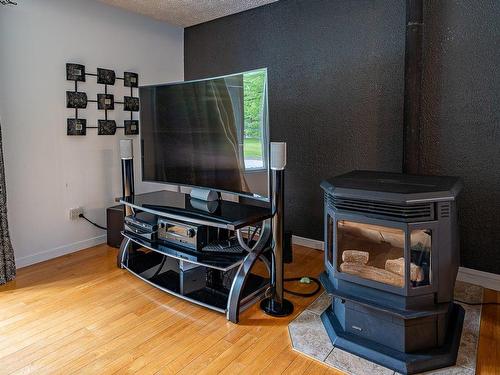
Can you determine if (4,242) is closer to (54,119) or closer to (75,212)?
(75,212)

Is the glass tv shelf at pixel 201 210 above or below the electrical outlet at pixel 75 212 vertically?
above

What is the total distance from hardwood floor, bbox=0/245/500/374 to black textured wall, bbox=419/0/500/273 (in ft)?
1.40

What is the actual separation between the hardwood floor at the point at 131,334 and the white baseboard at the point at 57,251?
0.26 metres

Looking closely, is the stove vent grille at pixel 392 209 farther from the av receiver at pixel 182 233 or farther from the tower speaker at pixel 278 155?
the av receiver at pixel 182 233

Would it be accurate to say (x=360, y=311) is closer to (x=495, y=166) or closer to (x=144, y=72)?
(x=495, y=166)

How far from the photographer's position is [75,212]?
3094 millimetres

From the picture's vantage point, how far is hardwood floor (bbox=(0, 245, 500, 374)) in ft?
5.43

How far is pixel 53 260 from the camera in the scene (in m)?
2.92

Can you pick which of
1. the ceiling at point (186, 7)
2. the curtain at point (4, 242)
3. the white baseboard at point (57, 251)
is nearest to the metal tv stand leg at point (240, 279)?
the curtain at point (4, 242)

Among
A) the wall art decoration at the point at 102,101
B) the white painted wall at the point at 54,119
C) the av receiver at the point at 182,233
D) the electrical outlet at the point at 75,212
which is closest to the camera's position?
the av receiver at the point at 182,233

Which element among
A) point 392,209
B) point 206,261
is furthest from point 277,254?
point 392,209

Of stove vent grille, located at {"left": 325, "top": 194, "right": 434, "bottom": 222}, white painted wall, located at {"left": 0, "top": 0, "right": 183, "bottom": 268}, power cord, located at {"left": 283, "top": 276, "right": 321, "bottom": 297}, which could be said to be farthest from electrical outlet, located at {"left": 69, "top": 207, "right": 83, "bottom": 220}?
stove vent grille, located at {"left": 325, "top": 194, "right": 434, "bottom": 222}

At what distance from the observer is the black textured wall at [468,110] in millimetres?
2244

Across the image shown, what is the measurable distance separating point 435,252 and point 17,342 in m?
2.10
